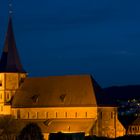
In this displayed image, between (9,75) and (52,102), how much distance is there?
773 centimetres

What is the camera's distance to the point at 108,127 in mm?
134750

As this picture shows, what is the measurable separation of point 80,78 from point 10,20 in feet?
48.1

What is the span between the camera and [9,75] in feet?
467

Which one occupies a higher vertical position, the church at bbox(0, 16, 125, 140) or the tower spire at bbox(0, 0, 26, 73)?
the tower spire at bbox(0, 0, 26, 73)

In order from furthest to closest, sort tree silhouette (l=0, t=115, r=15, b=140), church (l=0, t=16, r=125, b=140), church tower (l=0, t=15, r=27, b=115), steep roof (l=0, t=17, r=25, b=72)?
steep roof (l=0, t=17, r=25, b=72)
church tower (l=0, t=15, r=27, b=115)
tree silhouette (l=0, t=115, r=15, b=140)
church (l=0, t=16, r=125, b=140)

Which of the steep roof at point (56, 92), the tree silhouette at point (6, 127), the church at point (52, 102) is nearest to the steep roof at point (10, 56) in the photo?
the church at point (52, 102)

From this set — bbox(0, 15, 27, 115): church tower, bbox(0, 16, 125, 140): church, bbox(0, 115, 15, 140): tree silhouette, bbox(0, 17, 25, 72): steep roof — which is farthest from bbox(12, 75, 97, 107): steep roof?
bbox(0, 17, 25, 72): steep roof

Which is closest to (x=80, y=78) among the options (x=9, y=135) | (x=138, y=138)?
(x=9, y=135)

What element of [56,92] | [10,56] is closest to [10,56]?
[10,56]

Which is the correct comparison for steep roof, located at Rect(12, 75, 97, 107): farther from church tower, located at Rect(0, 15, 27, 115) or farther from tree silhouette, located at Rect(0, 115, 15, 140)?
tree silhouette, located at Rect(0, 115, 15, 140)

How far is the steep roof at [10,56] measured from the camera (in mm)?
142625

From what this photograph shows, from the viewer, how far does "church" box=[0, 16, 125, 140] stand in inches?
5300

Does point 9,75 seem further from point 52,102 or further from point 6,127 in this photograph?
point 6,127

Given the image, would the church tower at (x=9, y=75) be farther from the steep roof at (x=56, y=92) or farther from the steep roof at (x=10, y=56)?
the steep roof at (x=56, y=92)
